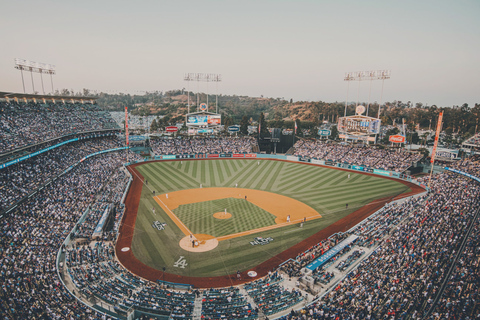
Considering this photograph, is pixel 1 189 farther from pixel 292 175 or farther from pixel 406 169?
pixel 406 169

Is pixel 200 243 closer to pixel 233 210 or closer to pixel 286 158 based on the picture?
pixel 233 210

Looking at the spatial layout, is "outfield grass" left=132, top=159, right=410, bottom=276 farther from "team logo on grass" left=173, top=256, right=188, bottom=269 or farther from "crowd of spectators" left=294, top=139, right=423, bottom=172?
"crowd of spectators" left=294, top=139, right=423, bottom=172

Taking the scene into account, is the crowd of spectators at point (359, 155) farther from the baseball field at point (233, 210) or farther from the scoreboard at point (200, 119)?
the scoreboard at point (200, 119)

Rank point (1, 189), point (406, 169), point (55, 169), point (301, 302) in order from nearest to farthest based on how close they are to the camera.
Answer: point (301, 302), point (1, 189), point (55, 169), point (406, 169)

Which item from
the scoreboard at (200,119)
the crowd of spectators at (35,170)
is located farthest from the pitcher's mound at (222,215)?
the scoreboard at (200,119)

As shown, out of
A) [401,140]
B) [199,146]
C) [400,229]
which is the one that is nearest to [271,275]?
[400,229]

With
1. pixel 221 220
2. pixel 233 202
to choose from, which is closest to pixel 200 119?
pixel 233 202
